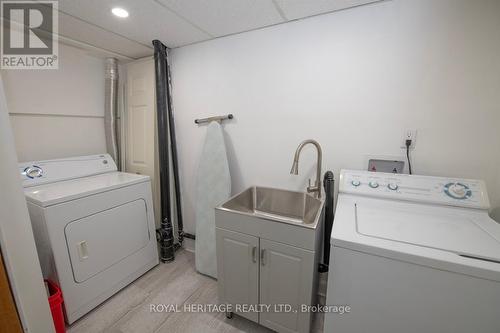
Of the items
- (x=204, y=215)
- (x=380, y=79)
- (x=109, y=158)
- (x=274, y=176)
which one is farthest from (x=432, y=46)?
(x=109, y=158)

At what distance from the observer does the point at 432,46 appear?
131cm

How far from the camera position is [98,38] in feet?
6.26

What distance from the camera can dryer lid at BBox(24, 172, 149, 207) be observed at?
1420mm

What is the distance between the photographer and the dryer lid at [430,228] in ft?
2.83

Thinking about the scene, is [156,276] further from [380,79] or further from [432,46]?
[432,46]

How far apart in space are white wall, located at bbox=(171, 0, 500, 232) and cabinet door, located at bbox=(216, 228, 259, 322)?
26.8 inches

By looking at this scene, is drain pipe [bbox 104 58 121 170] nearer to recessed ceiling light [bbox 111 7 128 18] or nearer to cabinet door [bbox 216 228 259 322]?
recessed ceiling light [bbox 111 7 128 18]

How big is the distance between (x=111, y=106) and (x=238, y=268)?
2232mm

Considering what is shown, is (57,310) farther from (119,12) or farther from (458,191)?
(458,191)

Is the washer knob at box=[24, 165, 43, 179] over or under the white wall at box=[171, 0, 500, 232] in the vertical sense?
under

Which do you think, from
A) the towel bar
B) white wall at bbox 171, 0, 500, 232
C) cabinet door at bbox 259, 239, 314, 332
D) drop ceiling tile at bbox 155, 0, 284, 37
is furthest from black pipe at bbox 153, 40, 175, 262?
cabinet door at bbox 259, 239, 314, 332

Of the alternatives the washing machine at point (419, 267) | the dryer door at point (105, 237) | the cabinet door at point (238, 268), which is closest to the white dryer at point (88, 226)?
the dryer door at point (105, 237)

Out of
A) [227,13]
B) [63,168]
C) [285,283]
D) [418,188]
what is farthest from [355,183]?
[63,168]

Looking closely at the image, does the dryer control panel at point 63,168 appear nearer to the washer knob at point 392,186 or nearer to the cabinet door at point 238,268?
the cabinet door at point 238,268
